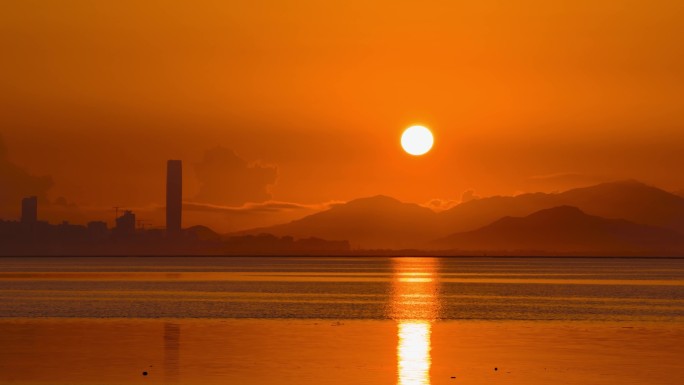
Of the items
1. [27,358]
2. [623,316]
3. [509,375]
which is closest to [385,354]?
[509,375]

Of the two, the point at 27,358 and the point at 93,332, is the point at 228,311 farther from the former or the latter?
the point at 27,358

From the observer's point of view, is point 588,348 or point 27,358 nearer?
point 27,358

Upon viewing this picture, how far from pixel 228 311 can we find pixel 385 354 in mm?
37576

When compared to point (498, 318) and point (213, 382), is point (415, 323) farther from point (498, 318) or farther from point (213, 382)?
point (213, 382)

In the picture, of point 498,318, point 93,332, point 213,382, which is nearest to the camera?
point 213,382

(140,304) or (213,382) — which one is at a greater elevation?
(140,304)

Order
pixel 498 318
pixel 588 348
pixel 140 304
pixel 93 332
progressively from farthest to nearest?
1. pixel 140 304
2. pixel 498 318
3. pixel 93 332
4. pixel 588 348

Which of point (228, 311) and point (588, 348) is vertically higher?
point (228, 311)

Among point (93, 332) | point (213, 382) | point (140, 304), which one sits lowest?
point (213, 382)

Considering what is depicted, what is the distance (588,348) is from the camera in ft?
161

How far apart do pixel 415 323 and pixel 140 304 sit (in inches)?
1341

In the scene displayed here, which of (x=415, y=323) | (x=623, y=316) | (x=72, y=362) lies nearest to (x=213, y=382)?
(x=72, y=362)

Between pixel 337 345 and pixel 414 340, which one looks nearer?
pixel 337 345

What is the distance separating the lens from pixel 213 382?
1431 inches
